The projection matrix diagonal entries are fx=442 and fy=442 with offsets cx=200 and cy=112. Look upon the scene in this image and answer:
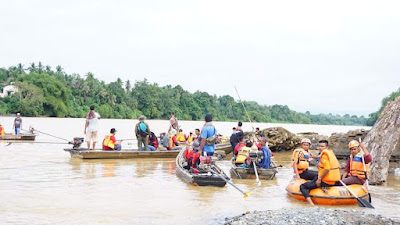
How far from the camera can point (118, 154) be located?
1659cm

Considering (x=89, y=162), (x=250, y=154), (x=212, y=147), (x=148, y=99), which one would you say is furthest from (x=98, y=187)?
(x=148, y=99)

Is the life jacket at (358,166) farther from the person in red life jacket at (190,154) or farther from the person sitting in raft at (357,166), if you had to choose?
the person in red life jacket at (190,154)

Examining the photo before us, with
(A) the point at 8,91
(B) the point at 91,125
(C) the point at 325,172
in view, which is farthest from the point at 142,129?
(A) the point at 8,91

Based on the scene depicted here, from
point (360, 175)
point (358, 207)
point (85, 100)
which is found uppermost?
point (85, 100)

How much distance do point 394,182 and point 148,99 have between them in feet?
265

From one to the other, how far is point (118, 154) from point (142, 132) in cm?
121

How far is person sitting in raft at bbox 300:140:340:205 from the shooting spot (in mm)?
8938

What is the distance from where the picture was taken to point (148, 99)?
92.0 metres

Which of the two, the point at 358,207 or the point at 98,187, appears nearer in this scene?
the point at 358,207

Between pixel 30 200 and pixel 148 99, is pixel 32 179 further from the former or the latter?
pixel 148 99

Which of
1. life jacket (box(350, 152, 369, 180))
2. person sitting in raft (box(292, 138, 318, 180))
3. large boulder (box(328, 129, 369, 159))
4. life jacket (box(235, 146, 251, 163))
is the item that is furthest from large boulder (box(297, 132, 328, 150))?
life jacket (box(350, 152, 369, 180))

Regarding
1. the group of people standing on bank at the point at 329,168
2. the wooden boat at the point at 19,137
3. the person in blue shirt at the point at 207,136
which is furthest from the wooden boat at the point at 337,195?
the wooden boat at the point at 19,137

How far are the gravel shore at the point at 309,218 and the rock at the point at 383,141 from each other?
5308mm

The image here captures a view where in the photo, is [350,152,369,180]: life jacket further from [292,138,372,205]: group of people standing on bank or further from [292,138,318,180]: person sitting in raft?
[292,138,318,180]: person sitting in raft
